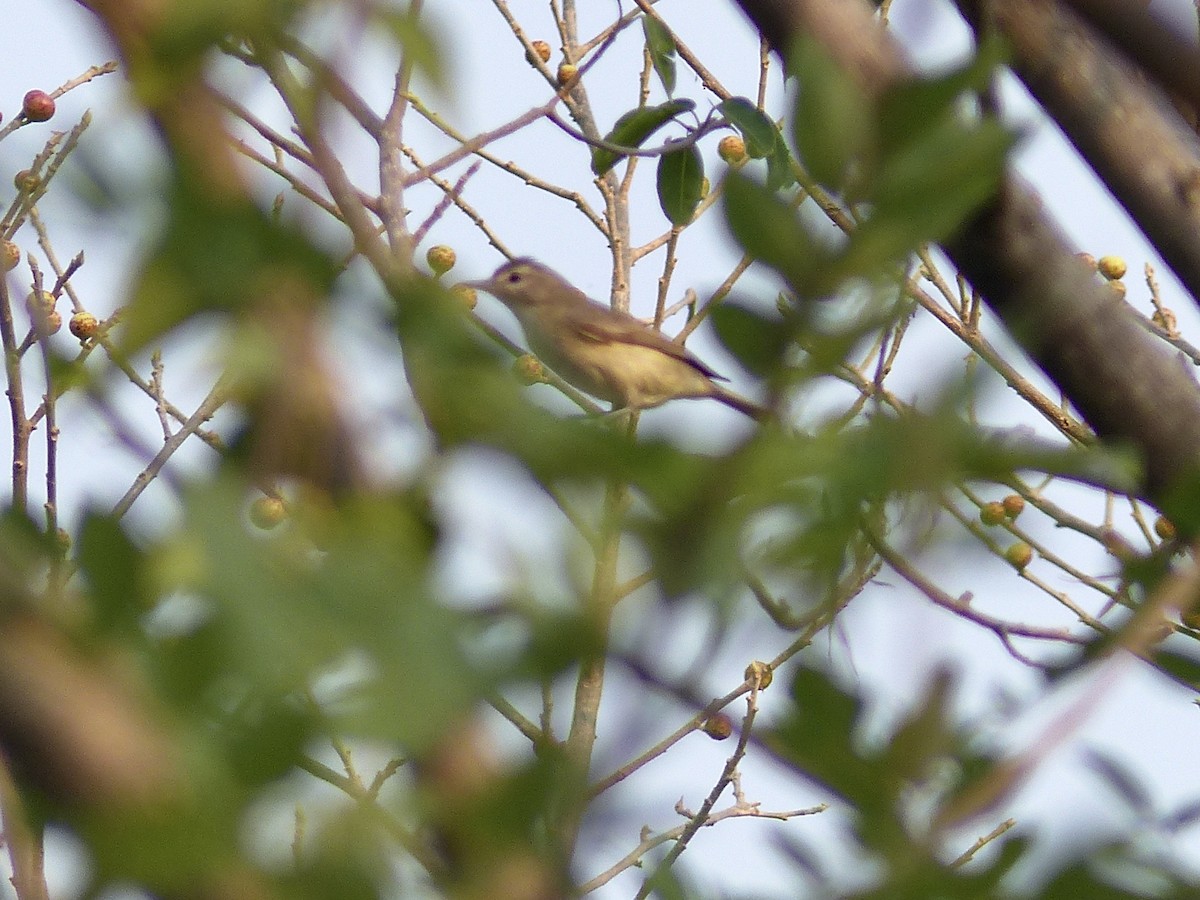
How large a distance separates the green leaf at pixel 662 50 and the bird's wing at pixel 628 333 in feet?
3.15

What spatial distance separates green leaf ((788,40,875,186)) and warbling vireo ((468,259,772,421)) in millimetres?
6062

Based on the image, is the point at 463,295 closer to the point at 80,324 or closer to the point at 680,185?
the point at 680,185

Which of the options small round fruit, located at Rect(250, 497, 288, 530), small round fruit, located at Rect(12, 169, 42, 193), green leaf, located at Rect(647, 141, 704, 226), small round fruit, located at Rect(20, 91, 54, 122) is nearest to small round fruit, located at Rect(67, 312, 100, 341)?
small round fruit, located at Rect(20, 91, 54, 122)

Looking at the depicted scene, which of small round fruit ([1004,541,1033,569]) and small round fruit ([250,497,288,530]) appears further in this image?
small round fruit ([1004,541,1033,569])

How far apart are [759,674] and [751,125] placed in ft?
5.49

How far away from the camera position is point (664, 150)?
3.03 metres

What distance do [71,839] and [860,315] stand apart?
46 centimetres

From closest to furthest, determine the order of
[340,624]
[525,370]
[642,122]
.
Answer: [340,624] → [525,370] → [642,122]

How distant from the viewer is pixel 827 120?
0.86 metres

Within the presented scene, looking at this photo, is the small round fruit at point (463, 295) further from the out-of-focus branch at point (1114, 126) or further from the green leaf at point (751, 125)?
the out-of-focus branch at point (1114, 126)

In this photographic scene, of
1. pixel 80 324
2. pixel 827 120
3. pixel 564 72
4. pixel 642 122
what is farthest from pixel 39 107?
pixel 827 120

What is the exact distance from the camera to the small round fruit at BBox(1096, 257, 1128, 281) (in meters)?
5.63

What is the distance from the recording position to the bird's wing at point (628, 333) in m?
5.32

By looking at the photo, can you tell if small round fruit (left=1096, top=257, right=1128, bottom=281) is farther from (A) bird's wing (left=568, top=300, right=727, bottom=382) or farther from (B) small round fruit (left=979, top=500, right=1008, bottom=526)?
(B) small round fruit (left=979, top=500, right=1008, bottom=526)
